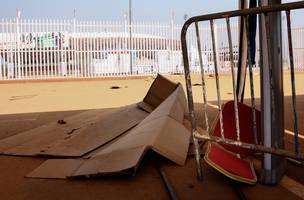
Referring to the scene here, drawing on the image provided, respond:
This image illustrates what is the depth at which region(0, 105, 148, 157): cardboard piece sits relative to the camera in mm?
3797

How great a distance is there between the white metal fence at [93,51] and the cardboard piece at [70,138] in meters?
13.2

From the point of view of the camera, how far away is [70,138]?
4.22m

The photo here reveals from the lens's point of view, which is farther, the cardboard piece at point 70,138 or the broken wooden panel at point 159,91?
the broken wooden panel at point 159,91

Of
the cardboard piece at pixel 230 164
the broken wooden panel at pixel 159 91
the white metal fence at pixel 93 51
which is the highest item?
the white metal fence at pixel 93 51

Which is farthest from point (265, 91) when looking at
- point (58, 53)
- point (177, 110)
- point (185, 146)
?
point (58, 53)

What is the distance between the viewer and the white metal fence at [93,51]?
684 inches

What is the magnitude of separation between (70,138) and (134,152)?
1.39 meters

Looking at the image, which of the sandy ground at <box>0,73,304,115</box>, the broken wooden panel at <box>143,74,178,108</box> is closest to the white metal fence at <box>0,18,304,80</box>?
the sandy ground at <box>0,73,304,115</box>

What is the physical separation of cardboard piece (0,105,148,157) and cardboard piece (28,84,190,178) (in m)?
0.35

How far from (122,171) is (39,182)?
2.12 ft

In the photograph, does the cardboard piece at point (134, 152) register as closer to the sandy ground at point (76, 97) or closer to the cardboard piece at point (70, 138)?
the cardboard piece at point (70, 138)

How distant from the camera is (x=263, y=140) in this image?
2.82 metres

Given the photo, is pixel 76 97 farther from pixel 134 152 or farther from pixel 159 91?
pixel 134 152

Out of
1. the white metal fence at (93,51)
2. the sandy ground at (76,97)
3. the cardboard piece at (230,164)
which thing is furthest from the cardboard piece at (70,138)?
the white metal fence at (93,51)
